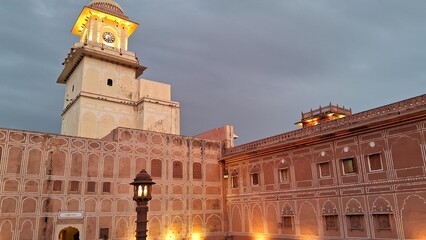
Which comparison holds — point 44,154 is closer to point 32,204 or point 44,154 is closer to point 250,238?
point 32,204

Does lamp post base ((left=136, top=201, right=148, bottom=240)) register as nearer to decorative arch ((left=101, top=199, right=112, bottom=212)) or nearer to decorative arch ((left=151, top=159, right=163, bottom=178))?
decorative arch ((left=101, top=199, right=112, bottom=212))

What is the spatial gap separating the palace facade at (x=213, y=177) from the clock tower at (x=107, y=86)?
0.51 feet

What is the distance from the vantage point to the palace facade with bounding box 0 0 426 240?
14914 millimetres

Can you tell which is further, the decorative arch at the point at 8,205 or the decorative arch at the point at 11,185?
the decorative arch at the point at 11,185

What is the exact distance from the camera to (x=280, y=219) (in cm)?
1959

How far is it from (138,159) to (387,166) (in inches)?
560

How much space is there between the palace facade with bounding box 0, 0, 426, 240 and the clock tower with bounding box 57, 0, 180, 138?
155 millimetres

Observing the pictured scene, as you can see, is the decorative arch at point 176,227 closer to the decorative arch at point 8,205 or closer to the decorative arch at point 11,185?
the decorative arch at point 8,205

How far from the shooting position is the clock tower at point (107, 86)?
88.2ft

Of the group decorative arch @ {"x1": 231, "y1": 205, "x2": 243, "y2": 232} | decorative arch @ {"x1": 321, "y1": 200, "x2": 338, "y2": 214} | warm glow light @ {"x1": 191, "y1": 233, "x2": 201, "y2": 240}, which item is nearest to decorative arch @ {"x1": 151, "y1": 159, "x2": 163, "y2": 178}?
warm glow light @ {"x1": 191, "y1": 233, "x2": 201, "y2": 240}

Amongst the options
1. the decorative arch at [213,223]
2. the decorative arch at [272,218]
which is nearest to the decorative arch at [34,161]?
the decorative arch at [213,223]

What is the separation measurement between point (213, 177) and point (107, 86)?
12157 mm

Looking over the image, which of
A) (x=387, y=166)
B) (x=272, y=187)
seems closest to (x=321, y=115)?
(x=272, y=187)

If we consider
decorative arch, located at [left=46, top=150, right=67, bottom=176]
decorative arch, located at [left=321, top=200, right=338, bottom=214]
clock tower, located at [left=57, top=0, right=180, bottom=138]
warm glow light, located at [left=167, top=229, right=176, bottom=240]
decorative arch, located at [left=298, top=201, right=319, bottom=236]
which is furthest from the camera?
clock tower, located at [left=57, top=0, right=180, bottom=138]
